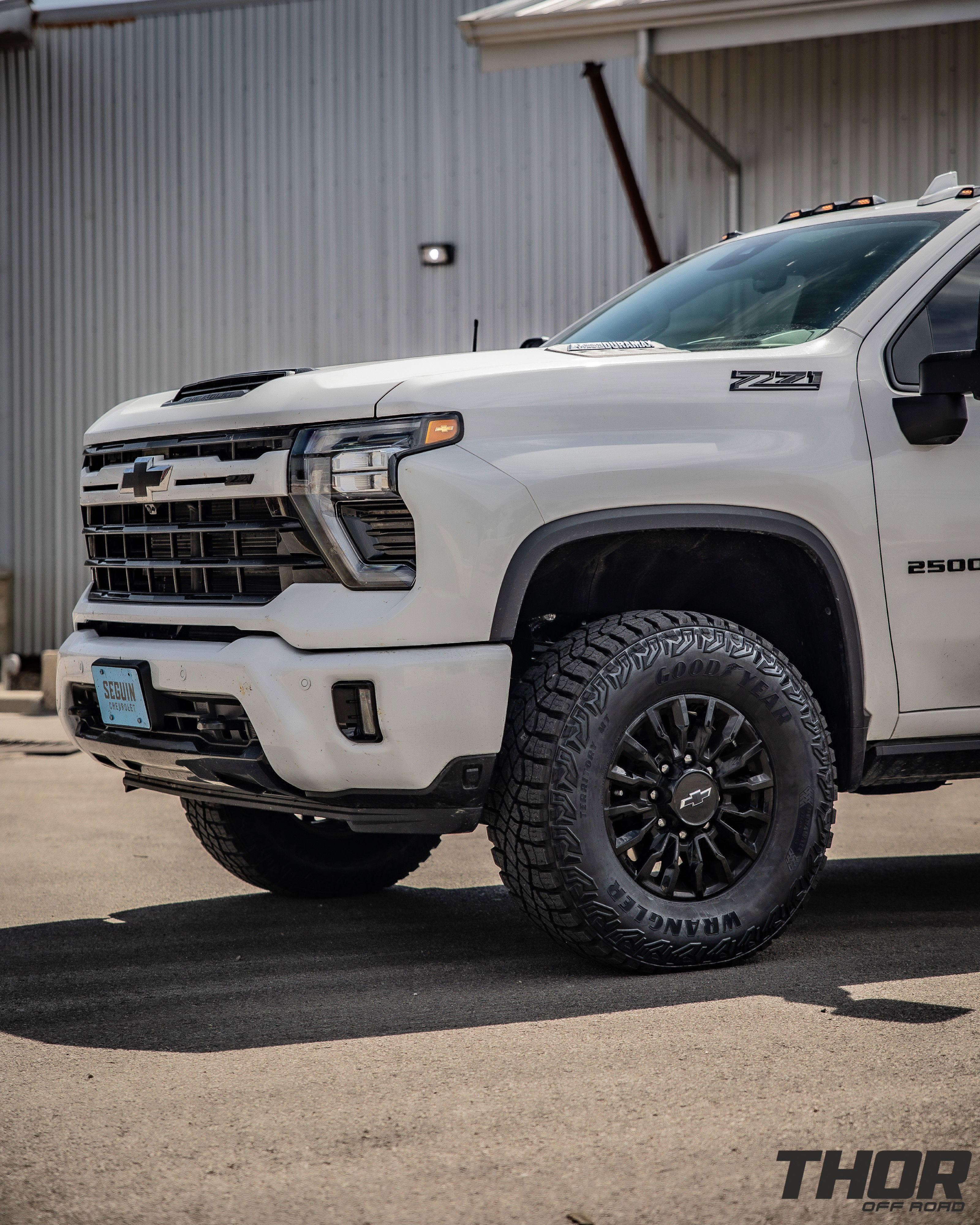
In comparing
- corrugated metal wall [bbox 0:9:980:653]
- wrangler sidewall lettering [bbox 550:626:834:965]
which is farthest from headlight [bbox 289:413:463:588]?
corrugated metal wall [bbox 0:9:980:653]

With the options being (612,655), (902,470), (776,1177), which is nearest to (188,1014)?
(612,655)

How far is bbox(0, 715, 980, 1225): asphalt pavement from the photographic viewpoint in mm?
2506

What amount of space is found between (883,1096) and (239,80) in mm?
11386

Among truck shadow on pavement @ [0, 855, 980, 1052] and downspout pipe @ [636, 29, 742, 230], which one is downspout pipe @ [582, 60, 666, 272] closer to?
downspout pipe @ [636, 29, 742, 230]

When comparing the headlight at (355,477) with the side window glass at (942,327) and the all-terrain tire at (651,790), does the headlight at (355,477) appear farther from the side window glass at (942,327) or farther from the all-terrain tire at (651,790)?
the side window glass at (942,327)

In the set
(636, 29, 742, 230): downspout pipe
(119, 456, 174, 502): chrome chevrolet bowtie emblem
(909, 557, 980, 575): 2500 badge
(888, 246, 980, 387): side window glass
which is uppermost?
(636, 29, 742, 230): downspout pipe

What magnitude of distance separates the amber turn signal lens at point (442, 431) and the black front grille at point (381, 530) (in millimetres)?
174

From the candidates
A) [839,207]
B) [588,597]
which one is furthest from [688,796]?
[839,207]

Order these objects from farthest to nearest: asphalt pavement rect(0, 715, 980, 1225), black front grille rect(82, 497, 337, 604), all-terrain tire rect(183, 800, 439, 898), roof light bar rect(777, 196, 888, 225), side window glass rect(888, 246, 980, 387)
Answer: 1. roof light bar rect(777, 196, 888, 225)
2. all-terrain tire rect(183, 800, 439, 898)
3. side window glass rect(888, 246, 980, 387)
4. black front grille rect(82, 497, 337, 604)
5. asphalt pavement rect(0, 715, 980, 1225)

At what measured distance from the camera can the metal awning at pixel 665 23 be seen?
9000 mm

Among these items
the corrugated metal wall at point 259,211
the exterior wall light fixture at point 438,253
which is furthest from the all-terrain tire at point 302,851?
the exterior wall light fixture at point 438,253

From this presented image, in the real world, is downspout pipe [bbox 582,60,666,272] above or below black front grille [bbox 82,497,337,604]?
above

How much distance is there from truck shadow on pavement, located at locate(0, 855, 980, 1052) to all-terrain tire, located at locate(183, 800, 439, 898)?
0.25 ft

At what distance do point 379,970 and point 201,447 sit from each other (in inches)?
60.4
